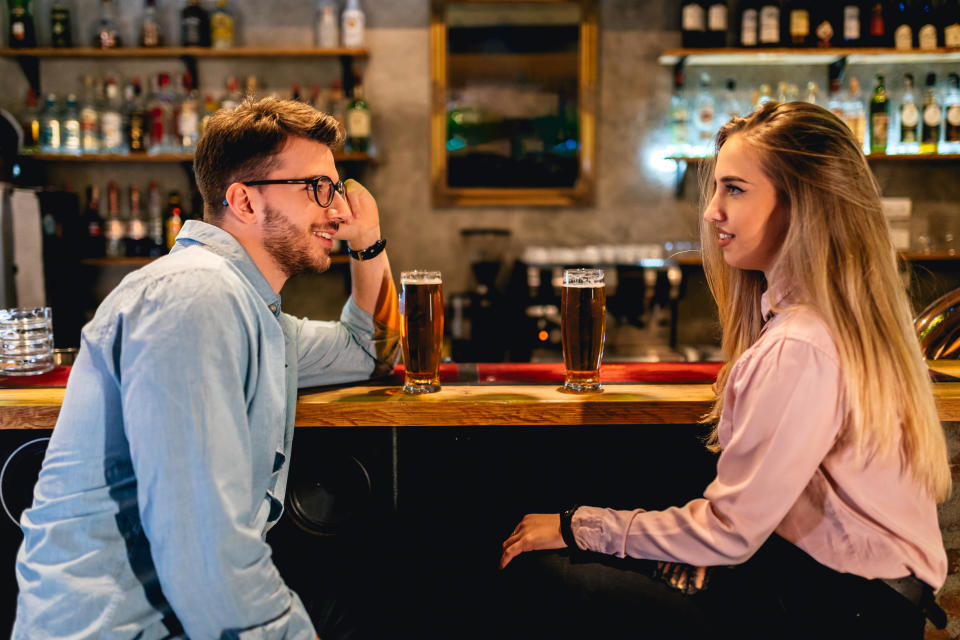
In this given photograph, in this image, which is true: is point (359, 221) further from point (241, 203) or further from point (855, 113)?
point (855, 113)

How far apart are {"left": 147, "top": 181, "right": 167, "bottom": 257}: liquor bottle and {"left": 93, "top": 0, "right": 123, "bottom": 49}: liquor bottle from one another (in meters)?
0.70

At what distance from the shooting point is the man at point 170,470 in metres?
0.91

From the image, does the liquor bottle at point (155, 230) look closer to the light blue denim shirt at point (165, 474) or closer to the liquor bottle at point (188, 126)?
the liquor bottle at point (188, 126)

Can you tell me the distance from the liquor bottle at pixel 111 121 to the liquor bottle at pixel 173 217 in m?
0.32

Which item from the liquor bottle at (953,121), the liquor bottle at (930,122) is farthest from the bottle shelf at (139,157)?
the liquor bottle at (953,121)

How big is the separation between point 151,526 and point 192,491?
0.07m

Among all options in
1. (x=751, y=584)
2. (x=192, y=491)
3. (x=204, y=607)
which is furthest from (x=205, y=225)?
(x=751, y=584)

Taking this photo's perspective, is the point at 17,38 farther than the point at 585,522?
Yes

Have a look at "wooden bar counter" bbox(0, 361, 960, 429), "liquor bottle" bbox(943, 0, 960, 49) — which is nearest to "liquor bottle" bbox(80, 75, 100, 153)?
"wooden bar counter" bbox(0, 361, 960, 429)

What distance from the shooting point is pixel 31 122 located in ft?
12.5

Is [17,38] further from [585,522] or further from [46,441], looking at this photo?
[585,522]

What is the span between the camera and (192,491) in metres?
0.91

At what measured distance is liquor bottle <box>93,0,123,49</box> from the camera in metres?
3.70

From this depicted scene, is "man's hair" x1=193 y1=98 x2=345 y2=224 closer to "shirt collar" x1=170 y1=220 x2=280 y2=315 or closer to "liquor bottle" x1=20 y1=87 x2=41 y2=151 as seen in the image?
"shirt collar" x1=170 y1=220 x2=280 y2=315
